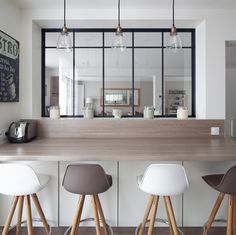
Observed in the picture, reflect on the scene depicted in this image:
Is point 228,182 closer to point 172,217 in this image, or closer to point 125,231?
point 172,217

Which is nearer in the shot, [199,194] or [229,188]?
[229,188]

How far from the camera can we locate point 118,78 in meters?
5.04

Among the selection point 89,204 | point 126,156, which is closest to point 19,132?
point 89,204

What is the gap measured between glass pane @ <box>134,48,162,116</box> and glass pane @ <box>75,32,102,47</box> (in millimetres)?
911

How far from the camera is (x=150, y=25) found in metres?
3.05

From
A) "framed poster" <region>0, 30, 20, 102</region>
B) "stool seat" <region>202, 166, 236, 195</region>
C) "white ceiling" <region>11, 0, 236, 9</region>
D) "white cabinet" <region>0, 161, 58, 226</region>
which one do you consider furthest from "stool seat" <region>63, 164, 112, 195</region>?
"white ceiling" <region>11, 0, 236, 9</region>

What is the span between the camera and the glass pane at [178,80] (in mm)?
3511

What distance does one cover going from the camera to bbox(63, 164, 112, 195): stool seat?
1743 mm

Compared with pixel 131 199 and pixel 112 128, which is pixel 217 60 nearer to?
pixel 112 128

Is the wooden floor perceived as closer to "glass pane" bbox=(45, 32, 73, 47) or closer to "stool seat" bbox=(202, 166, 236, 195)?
"stool seat" bbox=(202, 166, 236, 195)

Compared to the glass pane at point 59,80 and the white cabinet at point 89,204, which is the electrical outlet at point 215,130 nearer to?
the white cabinet at point 89,204

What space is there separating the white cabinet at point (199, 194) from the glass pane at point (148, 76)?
6.64 ft

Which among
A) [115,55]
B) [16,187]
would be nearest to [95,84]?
[115,55]

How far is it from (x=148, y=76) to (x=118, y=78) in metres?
0.71
